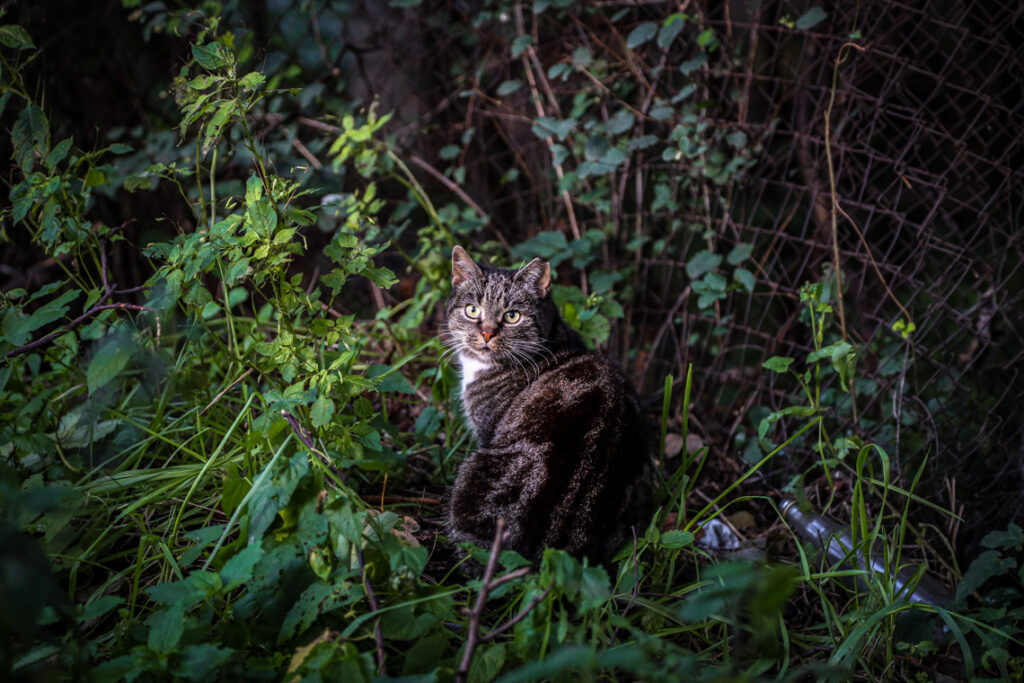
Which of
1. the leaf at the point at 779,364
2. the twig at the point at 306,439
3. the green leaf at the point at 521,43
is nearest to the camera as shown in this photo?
the twig at the point at 306,439

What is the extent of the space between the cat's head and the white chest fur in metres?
0.02

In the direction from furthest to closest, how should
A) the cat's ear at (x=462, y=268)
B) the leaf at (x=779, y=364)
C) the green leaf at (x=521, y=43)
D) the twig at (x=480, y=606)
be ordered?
the green leaf at (x=521, y=43), the cat's ear at (x=462, y=268), the leaf at (x=779, y=364), the twig at (x=480, y=606)

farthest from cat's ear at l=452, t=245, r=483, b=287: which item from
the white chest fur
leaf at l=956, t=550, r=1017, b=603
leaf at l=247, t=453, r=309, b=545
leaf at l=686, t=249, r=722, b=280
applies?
leaf at l=956, t=550, r=1017, b=603

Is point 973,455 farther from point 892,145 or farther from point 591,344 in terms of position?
point 591,344

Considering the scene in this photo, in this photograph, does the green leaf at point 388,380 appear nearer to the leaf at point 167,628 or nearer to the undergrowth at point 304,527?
the undergrowth at point 304,527

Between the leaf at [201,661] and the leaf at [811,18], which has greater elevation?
the leaf at [811,18]

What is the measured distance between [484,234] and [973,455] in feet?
8.11

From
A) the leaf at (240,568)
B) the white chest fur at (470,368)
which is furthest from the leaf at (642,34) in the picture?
the leaf at (240,568)

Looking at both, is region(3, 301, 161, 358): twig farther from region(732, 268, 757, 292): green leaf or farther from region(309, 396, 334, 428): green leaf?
region(732, 268, 757, 292): green leaf

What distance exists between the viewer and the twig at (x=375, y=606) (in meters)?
1.29

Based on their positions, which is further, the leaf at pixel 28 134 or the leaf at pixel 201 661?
the leaf at pixel 28 134

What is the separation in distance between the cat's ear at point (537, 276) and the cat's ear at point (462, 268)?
19 centimetres

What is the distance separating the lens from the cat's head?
249cm

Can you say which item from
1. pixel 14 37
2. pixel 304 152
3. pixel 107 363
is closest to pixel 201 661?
pixel 107 363
